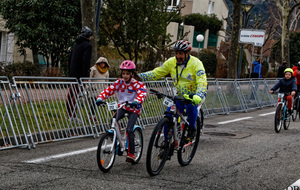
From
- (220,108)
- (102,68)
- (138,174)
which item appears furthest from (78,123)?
(220,108)

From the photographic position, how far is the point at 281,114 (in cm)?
1317

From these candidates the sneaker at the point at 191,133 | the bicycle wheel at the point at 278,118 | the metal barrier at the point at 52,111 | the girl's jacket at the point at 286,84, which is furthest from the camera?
the girl's jacket at the point at 286,84

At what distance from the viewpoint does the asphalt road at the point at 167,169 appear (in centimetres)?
647

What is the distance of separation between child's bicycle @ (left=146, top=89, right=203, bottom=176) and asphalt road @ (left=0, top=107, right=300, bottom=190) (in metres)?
0.18

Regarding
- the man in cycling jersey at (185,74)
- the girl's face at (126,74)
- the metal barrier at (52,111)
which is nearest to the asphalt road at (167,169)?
the metal barrier at (52,111)

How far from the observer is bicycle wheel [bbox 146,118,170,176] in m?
6.74

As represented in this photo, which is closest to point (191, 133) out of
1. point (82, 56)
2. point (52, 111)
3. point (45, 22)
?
point (52, 111)

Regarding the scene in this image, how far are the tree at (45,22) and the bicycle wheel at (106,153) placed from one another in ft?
56.5

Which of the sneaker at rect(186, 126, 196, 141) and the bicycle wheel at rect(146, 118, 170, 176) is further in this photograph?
the sneaker at rect(186, 126, 196, 141)

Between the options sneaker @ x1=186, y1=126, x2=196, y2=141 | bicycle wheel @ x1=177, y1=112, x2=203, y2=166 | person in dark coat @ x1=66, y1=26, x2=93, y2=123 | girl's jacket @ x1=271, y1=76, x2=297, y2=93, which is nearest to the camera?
bicycle wheel @ x1=177, y1=112, x2=203, y2=166

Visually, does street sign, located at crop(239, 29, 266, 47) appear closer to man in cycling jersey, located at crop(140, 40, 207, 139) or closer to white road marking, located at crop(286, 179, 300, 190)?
man in cycling jersey, located at crop(140, 40, 207, 139)

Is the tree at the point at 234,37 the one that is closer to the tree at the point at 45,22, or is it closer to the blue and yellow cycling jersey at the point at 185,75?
the tree at the point at 45,22

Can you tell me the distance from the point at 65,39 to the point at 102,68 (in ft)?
44.3

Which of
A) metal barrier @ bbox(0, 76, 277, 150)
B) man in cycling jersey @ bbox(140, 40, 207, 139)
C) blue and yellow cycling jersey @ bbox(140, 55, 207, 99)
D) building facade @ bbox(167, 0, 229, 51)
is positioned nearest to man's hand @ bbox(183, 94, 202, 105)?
man in cycling jersey @ bbox(140, 40, 207, 139)
